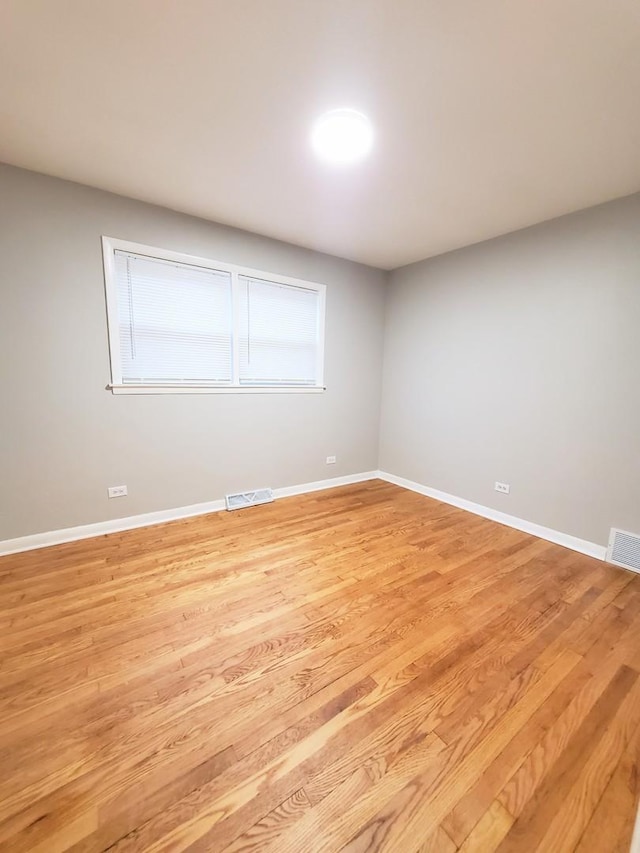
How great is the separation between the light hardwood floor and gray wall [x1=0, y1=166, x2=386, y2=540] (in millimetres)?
558

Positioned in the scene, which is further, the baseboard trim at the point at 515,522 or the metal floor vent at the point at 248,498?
the metal floor vent at the point at 248,498

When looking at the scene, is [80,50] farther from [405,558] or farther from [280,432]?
[405,558]

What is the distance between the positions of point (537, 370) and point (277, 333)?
242 cm

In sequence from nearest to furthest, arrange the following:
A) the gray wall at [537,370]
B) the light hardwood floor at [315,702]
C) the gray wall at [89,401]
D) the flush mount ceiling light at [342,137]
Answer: the light hardwood floor at [315,702] → the flush mount ceiling light at [342,137] → the gray wall at [89,401] → the gray wall at [537,370]

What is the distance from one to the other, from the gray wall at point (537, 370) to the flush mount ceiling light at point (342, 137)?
1818mm

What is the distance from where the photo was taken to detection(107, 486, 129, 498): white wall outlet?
8.89 ft

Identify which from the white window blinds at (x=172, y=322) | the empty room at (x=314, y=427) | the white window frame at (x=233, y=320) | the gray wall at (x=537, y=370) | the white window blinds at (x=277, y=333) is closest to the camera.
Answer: the empty room at (x=314, y=427)

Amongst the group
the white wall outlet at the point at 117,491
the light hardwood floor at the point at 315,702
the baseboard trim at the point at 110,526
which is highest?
the white wall outlet at the point at 117,491

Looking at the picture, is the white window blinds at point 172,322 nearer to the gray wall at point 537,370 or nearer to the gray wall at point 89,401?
the gray wall at point 89,401

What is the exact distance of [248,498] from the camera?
3.37 metres

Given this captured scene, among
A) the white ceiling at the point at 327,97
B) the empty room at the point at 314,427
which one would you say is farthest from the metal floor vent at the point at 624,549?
the white ceiling at the point at 327,97

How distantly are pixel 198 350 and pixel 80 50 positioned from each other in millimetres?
1854

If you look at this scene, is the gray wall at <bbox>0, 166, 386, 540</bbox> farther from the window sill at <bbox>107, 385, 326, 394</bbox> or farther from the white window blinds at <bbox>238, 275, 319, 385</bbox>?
the white window blinds at <bbox>238, 275, 319, 385</bbox>

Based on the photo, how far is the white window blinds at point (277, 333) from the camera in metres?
3.24
